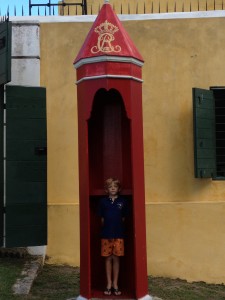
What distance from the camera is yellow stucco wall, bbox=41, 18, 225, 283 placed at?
22.5 ft

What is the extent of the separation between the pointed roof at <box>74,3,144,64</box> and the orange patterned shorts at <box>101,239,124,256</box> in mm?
1833

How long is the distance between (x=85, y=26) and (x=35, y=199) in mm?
2652

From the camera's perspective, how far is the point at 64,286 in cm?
566

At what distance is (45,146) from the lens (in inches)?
258

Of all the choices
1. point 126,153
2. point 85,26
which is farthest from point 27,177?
point 85,26

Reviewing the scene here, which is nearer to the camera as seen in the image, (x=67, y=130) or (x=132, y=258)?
(x=132, y=258)

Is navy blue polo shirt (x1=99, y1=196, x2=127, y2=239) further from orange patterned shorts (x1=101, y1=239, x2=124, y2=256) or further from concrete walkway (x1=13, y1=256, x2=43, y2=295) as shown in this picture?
concrete walkway (x1=13, y1=256, x2=43, y2=295)

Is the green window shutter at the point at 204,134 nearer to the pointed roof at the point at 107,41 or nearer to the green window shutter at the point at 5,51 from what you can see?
the pointed roof at the point at 107,41

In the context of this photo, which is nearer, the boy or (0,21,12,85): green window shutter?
the boy

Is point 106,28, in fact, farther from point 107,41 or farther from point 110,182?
point 110,182

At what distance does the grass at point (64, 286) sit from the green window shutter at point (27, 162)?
44cm

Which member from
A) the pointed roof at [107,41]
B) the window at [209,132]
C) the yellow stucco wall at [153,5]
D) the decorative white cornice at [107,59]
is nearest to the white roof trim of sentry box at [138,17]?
the window at [209,132]

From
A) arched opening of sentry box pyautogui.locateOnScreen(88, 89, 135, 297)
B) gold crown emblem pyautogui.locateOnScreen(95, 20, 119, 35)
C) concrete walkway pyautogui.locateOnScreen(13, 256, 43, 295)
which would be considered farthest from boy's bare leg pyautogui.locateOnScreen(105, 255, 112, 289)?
gold crown emblem pyautogui.locateOnScreen(95, 20, 119, 35)

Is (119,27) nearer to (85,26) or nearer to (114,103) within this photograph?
(114,103)
